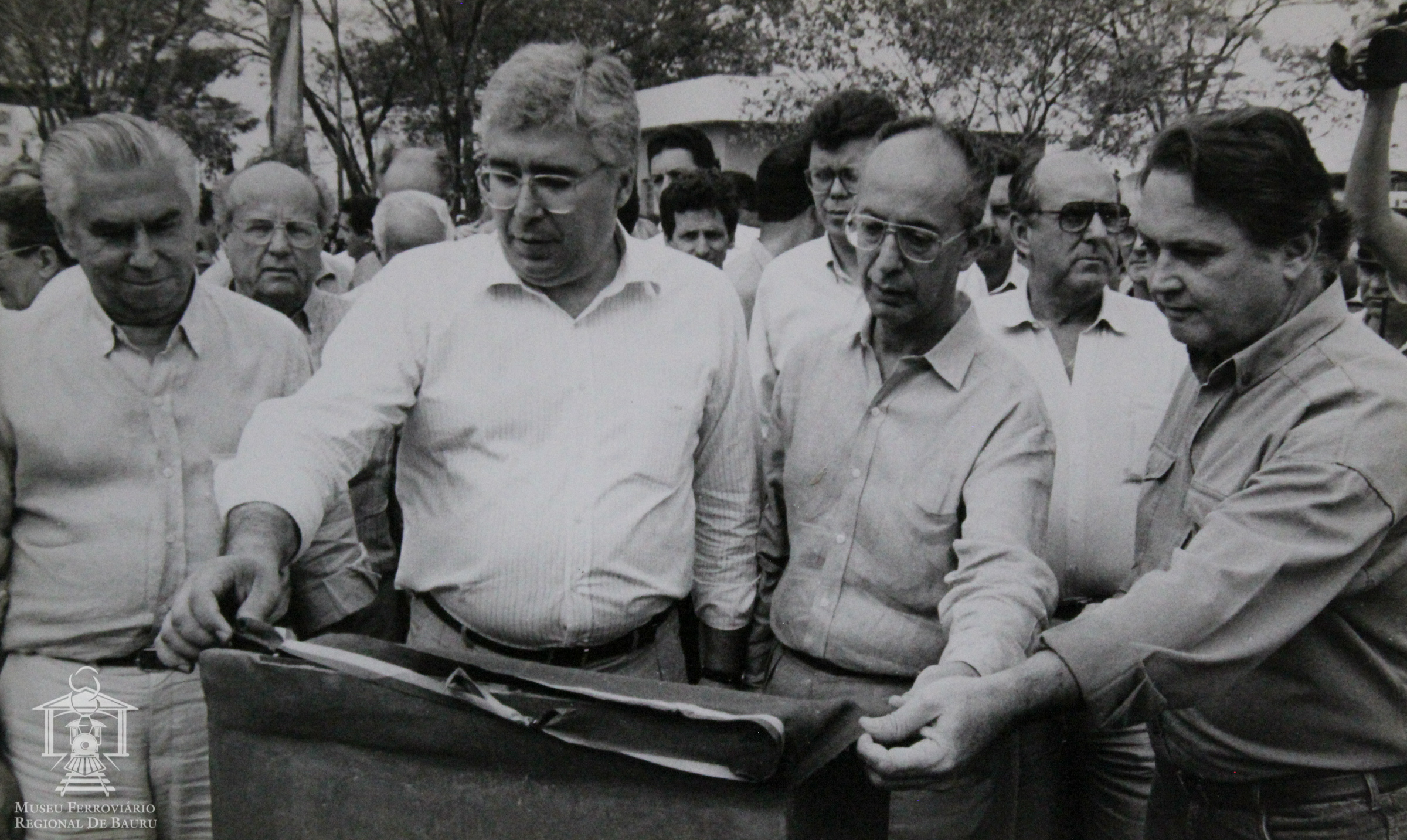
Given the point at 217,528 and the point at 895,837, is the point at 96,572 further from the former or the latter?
the point at 895,837

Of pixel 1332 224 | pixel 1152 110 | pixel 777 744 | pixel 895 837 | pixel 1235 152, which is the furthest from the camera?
pixel 1152 110

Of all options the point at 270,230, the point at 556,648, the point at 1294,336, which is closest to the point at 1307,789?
the point at 1294,336

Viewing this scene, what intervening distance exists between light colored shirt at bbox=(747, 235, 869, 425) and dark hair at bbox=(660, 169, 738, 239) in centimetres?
155

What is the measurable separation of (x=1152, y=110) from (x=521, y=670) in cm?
2002

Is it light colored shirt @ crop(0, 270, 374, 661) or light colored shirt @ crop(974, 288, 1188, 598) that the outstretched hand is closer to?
light colored shirt @ crop(0, 270, 374, 661)

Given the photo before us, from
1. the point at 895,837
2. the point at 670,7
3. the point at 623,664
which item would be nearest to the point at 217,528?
the point at 623,664

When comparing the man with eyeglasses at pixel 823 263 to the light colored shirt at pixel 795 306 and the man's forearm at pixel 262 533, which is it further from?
the man's forearm at pixel 262 533

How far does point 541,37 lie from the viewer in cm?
2494

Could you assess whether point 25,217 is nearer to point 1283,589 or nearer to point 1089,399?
point 1089,399

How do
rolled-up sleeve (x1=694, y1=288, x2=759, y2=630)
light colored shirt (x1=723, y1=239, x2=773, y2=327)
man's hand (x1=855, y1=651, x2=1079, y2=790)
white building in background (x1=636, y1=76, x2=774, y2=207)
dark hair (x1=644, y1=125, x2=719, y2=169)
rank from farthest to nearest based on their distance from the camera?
white building in background (x1=636, y1=76, x2=774, y2=207) < dark hair (x1=644, y1=125, x2=719, y2=169) < light colored shirt (x1=723, y1=239, x2=773, y2=327) < rolled-up sleeve (x1=694, y1=288, x2=759, y2=630) < man's hand (x1=855, y1=651, x2=1079, y2=790)

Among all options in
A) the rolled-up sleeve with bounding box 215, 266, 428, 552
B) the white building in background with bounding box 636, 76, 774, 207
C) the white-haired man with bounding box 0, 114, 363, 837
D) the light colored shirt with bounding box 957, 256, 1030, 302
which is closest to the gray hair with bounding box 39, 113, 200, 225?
the white-haired man with bounding box 0, 114, 363, 837

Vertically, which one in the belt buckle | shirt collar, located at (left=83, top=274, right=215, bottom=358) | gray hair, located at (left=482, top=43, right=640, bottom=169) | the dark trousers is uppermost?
gray hair, located at (left=482, top=43, right=640, bottom=169)

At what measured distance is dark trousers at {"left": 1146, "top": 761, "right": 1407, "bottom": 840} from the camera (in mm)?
2193

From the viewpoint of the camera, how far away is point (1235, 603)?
200 centimetres
